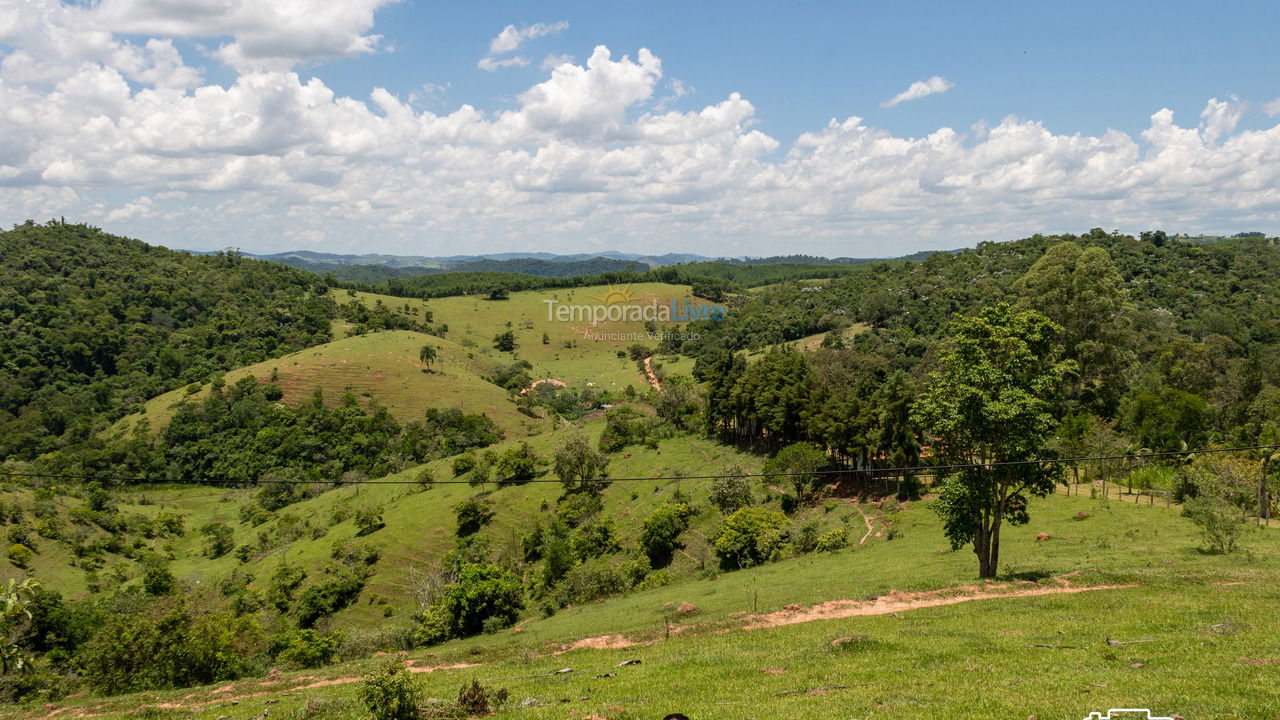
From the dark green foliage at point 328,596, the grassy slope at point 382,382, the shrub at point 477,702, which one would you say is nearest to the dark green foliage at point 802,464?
the dark green foliage at point 328,596

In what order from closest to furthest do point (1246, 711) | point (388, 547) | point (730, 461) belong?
point (1246, 711) → point (388, 547) → point (730, 461)

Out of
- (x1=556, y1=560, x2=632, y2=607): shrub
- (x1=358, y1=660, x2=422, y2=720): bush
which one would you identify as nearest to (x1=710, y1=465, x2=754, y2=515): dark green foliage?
(x1=556, y1=560, x2=632, y2=607): shrub

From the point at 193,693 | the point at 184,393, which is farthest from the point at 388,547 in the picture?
the point at 184,393

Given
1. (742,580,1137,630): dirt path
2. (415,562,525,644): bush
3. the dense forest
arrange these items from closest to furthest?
(742,580,1137,630): dirt path
(415,562,525,644): bush
the dense forest

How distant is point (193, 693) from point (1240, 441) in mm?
72912

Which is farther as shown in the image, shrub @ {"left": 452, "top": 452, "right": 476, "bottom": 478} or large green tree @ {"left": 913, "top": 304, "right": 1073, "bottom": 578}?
shrub @ {"left": 452, "top": 452, "right": 476, "bottom": 478}

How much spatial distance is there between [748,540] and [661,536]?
9.37 meters

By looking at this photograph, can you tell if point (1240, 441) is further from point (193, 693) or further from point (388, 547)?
point (388, 547)

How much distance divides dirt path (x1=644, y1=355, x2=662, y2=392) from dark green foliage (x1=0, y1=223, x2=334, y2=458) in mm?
92950

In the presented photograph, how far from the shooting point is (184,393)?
140250mm

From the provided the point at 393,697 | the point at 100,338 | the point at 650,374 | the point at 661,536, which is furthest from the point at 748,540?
the point at 100,338

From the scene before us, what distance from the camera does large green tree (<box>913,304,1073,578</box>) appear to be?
2475 cm

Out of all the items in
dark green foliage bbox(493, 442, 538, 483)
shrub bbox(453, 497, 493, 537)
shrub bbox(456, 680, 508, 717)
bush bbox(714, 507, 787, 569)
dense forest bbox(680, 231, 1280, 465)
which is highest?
dense forest bbox(680, 231, 1280, 465)

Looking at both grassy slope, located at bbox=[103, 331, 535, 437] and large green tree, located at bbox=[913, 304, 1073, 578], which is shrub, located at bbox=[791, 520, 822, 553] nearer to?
large green tree, located at bbox=[913, 304, 1073, 578]
